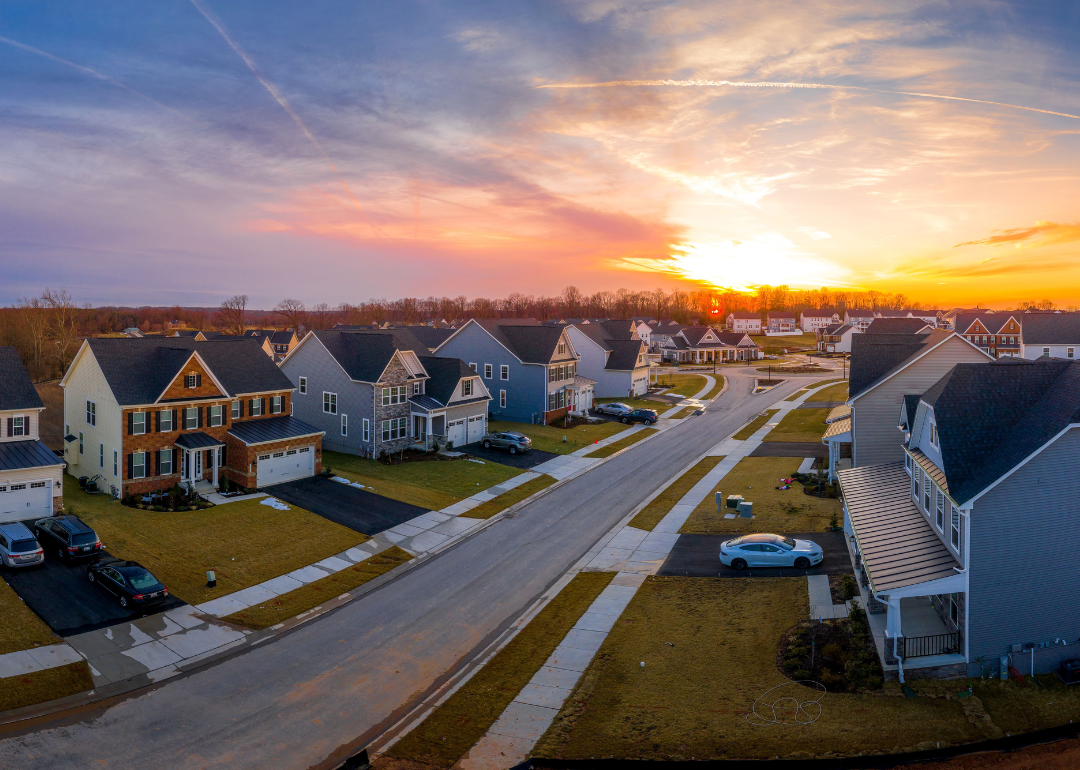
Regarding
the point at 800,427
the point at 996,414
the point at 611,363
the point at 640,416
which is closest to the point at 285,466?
the point at 640,416

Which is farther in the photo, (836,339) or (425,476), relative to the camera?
(836,339)

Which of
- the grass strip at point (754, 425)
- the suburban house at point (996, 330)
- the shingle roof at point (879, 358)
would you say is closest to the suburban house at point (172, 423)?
the shingle roof at point (879, 358)

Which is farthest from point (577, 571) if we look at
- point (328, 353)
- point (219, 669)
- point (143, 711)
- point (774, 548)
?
point (328, 353)

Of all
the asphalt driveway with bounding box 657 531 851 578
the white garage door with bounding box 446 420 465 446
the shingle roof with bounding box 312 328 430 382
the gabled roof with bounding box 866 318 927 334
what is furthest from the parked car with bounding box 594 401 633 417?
the asphalt driveway with bounding box 657 531 851 578

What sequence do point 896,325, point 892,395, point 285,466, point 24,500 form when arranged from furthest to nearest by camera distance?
point 896,325 < point 285,466 < point 892,395 < point 24,500

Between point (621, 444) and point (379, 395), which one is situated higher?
point (379, 395)

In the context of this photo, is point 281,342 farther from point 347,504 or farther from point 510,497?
point 510,497

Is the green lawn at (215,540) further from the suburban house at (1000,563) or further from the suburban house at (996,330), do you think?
the suburban house at (996,330)

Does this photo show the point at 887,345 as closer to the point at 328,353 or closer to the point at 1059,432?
the point at 1059,432
